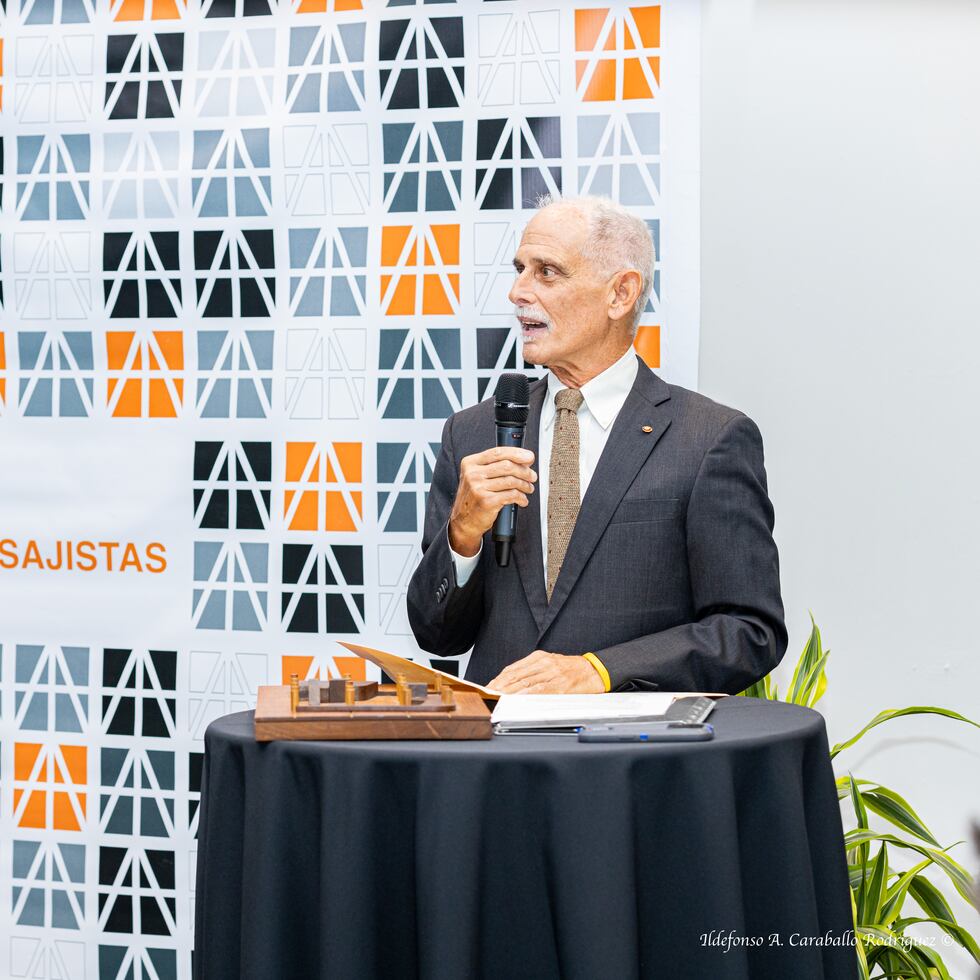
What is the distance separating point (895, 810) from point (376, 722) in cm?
163

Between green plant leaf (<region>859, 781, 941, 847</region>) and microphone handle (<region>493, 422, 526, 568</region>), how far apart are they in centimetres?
114

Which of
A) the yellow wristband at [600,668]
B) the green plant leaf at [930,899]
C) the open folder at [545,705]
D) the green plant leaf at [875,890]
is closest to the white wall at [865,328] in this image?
the green plant leaf at [930,899]

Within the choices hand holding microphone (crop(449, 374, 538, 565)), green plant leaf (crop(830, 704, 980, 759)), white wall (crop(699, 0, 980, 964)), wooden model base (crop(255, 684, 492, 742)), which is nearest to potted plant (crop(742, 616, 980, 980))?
green plant leaf (crop(830, 704, 980, 759))

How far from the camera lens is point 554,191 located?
2.85 metres

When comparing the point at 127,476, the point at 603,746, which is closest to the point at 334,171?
the point at 127,476

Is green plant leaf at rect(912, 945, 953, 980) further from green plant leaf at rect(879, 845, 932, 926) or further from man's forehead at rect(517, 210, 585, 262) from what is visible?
man's forehead at rect(517, 210, 585, 262)

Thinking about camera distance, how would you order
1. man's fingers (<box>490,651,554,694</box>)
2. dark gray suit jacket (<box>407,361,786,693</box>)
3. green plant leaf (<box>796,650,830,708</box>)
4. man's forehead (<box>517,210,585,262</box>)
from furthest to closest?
1. green plant leaf (<box>796,650,830,708</box>)
2. man's forehead (<box>517,210,585,262</box>)
3. dark gray suit jacket (<box>407,361,786,693</box>)
4. man's fingers (<box>490,651,554,694</box>)

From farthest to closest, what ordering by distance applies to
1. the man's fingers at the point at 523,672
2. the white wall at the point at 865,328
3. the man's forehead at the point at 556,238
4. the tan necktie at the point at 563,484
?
the white wall at the point at 865,328, the man's forehead at the point at 556,238, the tan necktie at the point at 563,484, the man's fingers at the point at 523,672

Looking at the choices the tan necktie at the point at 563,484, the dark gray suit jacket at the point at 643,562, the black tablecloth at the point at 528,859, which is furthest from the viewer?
the tan necktie at the point at 563,484

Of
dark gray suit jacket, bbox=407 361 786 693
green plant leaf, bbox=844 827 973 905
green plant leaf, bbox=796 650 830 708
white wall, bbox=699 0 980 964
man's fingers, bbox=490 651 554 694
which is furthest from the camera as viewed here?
white wall, bbox=699 0 980 964

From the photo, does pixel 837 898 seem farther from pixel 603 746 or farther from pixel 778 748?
pixel 603 746

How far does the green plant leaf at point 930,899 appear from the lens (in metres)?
2.61

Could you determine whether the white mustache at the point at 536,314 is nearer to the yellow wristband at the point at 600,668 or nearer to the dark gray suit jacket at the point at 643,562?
the dark gray suit jacket at the point at 643,562

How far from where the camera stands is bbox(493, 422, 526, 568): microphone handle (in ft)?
6.66
